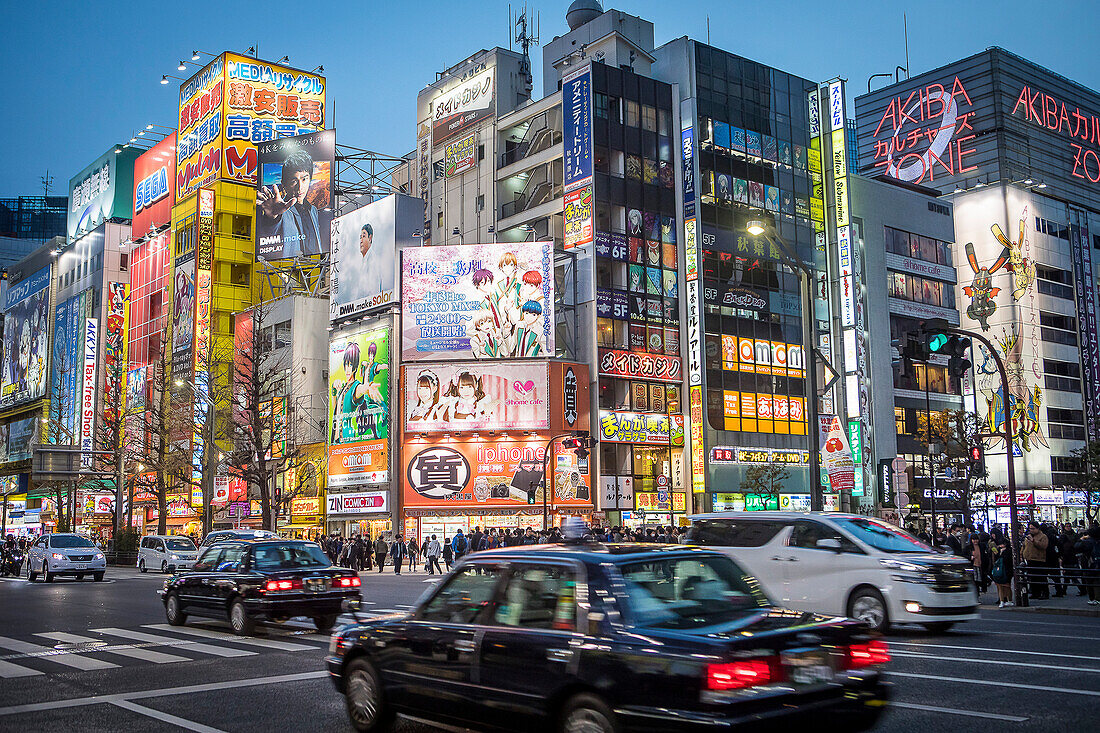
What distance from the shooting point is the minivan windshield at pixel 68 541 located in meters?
37.5

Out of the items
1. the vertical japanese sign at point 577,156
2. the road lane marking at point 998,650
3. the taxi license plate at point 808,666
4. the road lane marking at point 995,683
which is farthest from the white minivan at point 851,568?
the vertical japanese sign at point 577,156

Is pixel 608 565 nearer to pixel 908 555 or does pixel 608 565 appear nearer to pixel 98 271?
pixel 908 555

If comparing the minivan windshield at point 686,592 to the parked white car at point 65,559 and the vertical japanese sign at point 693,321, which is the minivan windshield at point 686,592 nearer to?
the parked white car at point 65,559

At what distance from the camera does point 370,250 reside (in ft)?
189

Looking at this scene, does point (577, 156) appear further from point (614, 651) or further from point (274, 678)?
point (614, 651)

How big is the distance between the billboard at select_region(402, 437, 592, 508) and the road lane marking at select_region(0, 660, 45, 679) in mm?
38258

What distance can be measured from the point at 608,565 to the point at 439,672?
1647 millimetres

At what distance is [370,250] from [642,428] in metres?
18.5

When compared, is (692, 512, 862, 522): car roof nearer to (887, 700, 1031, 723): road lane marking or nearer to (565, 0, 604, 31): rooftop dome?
(887, 700, 1031, 723): road lane marking

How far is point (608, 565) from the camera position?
21.8 ft

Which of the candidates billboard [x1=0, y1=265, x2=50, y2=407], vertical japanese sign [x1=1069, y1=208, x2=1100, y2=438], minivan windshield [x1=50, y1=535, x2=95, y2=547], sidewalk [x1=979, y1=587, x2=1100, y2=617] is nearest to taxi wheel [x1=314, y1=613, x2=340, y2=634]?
sidewalk [x1=979, y1=587, x2=1100, y2=617]

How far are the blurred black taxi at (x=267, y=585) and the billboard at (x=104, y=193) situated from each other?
86.7 metres

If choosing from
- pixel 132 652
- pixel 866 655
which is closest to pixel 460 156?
pixel 132 652

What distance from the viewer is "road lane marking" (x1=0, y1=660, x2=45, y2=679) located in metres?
12.0
